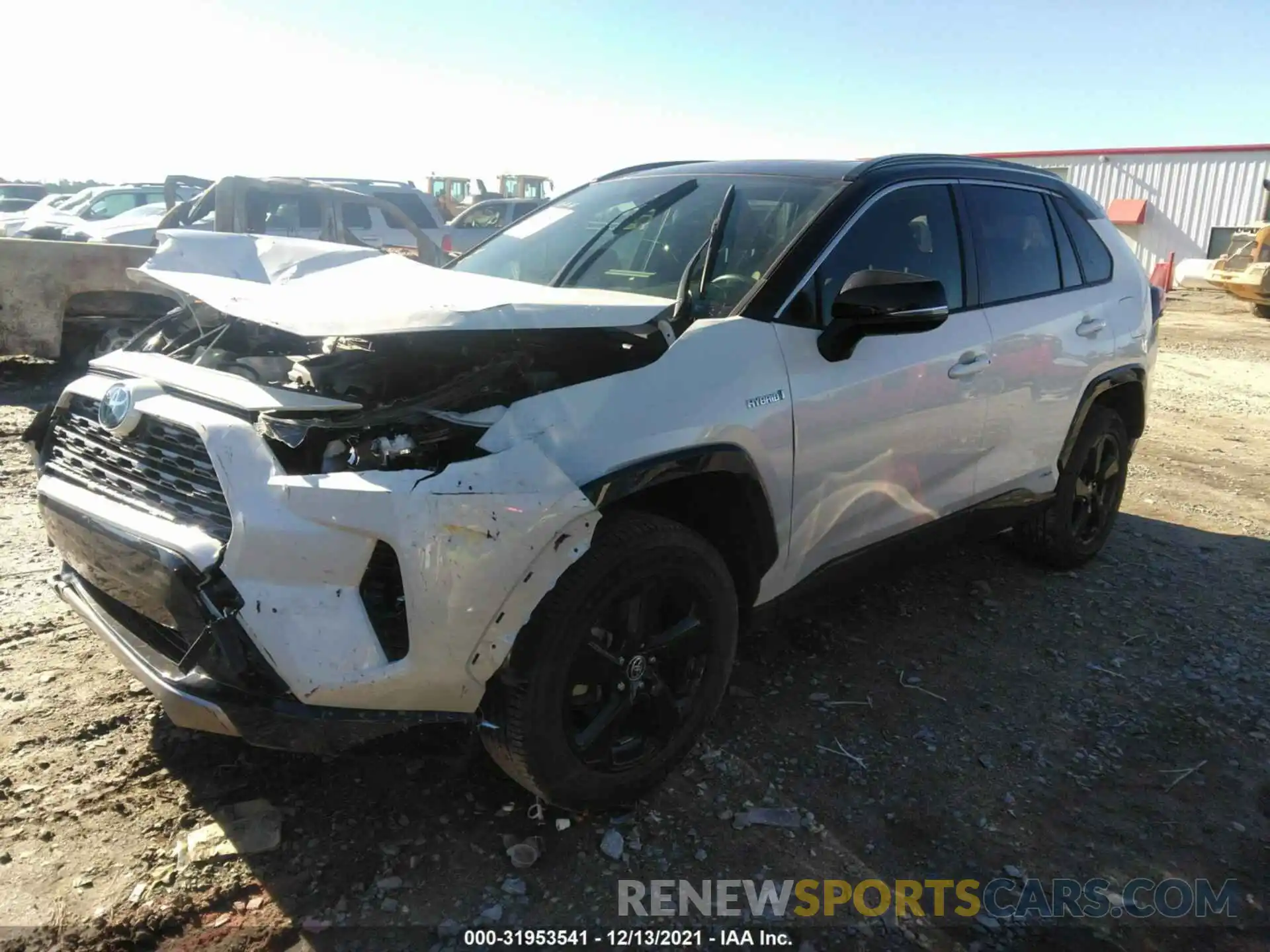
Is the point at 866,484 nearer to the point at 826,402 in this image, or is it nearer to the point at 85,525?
the point at 826,402

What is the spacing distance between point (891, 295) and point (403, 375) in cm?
142

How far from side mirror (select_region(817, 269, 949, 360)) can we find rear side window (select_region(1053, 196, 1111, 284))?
1859mm

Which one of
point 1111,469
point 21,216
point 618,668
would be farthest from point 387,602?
point 21,216

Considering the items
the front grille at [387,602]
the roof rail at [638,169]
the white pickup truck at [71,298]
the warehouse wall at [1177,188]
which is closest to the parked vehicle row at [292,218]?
the white pickup truck at [71,298]

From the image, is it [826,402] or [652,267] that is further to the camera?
[652,267]

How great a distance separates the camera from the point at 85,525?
246 cm

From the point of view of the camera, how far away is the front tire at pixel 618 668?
7.50ft

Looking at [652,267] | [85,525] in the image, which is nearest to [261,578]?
[85,525]

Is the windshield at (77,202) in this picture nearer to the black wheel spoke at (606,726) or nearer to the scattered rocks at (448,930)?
the black wheel spoke at (606,726)

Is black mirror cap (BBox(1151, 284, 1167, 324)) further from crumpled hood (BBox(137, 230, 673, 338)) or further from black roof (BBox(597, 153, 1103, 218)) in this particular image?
crumpled hood (BBox(137, 230, 673, 338))

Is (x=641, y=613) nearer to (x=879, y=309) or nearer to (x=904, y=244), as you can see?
(x=879, y=309)

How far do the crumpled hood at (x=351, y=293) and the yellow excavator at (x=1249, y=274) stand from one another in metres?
18.6

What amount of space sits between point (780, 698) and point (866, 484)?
86 centimetres

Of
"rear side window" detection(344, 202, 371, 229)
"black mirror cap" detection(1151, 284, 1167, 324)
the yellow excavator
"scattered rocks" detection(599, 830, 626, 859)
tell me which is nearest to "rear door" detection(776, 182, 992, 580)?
"scattered rocks" detection(599, 830, 626, 859)
